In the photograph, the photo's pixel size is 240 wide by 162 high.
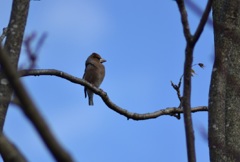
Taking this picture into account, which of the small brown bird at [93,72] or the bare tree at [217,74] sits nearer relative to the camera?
the bare tree at [217,74]

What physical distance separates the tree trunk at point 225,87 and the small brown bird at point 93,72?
652 centimetres

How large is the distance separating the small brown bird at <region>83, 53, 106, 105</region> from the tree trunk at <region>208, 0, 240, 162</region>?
6.52m

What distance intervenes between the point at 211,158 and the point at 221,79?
55cm

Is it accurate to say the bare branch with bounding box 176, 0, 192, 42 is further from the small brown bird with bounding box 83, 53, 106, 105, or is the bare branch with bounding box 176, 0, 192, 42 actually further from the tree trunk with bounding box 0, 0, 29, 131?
the small brown bird with bounding box 83, 53, 106, 105

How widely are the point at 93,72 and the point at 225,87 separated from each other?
712cm

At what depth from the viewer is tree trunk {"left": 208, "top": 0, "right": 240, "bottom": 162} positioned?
347cm

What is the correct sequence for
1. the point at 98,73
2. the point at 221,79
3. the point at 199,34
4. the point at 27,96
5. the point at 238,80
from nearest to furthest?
the point at 27,96, the point at 199,34, the point at 221,79, the point at 238,80, the point at 98,73

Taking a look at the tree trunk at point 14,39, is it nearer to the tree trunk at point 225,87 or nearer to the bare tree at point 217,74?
the bare tree at point 217,74

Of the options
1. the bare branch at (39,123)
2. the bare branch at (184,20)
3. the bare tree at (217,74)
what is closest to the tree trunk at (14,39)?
the bare tree at (217,74)

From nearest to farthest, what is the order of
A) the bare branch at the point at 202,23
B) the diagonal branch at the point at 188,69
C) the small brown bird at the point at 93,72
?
the diagonal branch at the point at 188,69 < the bare branch at the point at 202,23 < the small brown bird at the point at 93,72

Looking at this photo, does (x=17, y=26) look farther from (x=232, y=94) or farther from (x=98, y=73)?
(x=98, y=73)

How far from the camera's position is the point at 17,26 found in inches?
132

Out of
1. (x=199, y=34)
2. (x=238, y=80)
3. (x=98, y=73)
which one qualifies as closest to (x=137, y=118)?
(x=238, y=80)

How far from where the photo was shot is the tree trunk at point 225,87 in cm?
347
